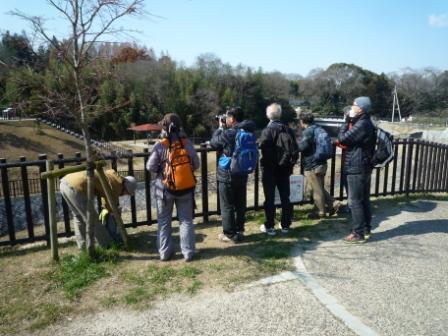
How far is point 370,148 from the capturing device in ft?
16.4

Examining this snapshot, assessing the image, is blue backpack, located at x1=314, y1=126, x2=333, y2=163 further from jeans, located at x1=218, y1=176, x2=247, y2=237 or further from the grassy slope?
the grassy slope

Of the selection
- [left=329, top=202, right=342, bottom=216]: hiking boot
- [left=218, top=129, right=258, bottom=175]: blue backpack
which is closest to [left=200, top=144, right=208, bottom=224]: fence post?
[left=218, top=129, right=258, bottom=175]: blue backpack

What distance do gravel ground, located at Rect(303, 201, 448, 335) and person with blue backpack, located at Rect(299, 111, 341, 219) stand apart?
2.60 feet

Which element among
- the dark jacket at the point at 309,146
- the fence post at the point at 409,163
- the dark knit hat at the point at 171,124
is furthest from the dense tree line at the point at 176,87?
the fence post at the point at 409,163

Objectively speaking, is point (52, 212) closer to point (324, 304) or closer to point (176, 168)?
point (176, 168)

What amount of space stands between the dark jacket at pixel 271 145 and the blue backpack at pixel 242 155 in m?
0.40

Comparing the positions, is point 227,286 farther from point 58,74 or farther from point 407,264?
point 58,74

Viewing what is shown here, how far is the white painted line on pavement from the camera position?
325 centimetres

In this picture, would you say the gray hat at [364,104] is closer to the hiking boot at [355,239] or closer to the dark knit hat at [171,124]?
the hiking boot at [355,239]

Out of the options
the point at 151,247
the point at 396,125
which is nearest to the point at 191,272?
the point at 151,247

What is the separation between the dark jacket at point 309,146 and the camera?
584 centimetres

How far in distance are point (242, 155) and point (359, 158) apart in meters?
1.50

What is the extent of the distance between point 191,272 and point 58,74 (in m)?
2.49

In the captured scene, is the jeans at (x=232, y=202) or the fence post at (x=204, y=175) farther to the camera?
the fence post at (x=204, y=175)
